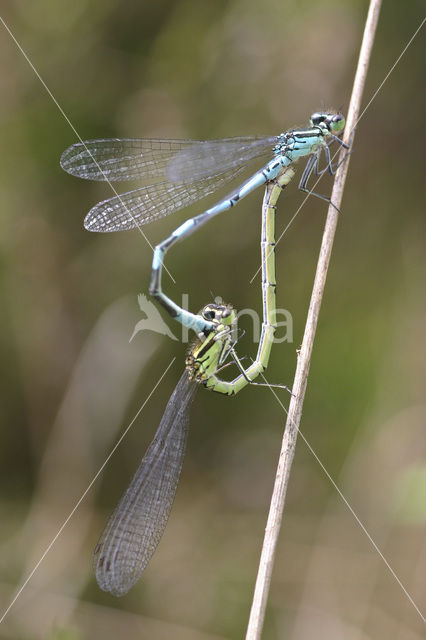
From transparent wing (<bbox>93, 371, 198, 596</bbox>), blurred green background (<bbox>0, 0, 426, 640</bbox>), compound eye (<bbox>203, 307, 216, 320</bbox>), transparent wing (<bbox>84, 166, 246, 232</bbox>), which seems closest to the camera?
transparent wing (<bbox>93, 371, 198, 596</bbox>)

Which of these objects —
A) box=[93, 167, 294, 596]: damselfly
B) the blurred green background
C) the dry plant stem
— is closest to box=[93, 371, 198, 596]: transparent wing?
box=[93, 167, 294, 596]: damselfly

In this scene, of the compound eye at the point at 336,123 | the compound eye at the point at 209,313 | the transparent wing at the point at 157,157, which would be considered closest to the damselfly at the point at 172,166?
the transparent wing at the point at 157,157

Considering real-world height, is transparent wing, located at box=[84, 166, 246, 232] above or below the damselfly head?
below

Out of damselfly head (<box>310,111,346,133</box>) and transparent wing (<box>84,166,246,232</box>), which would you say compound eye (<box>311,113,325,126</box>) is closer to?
damselfly head (<box>310,111,346,133</box>)

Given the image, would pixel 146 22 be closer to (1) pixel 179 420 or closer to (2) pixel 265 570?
(1) pixel 179 420

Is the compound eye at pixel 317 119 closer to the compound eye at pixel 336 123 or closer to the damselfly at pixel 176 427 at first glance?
the compound eye at pixel 336 123

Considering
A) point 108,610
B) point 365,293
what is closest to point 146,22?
point 365,293
